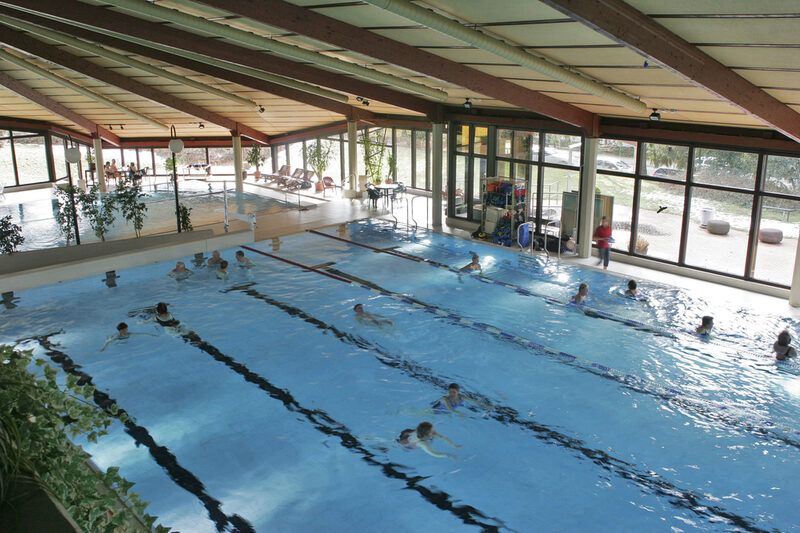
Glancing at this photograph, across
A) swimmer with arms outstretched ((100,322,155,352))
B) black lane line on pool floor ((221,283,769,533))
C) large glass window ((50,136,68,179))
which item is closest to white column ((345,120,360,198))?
black lane line on pool floor ((221,283,769,533))

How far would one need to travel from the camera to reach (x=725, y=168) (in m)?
10.8

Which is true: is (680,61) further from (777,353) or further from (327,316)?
(327,316)

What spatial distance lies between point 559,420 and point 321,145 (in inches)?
721

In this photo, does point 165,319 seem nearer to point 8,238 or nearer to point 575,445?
point 8,238

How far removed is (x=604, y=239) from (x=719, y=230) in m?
2.01

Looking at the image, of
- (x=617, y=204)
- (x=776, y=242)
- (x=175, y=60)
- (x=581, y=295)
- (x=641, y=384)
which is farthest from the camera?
(x=175, y=60)

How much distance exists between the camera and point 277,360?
835 centimetres

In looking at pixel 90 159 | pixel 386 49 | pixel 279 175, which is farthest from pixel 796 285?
pixel 90 159

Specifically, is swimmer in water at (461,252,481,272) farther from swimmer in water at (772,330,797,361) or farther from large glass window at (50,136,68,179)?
large glass window at (50,136,68,179)

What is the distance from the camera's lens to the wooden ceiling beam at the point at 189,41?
8.84 meters

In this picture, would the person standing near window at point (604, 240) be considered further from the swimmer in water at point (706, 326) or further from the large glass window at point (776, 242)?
the swimmer in water at point (706, 326)

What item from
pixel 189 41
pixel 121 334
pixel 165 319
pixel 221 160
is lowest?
pixel 121 334

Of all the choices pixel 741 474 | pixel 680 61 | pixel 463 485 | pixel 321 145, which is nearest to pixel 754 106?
pixel 680 61

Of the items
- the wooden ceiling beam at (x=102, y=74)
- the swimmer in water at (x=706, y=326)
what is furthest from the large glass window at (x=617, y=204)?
the wooden ceiling beam at (x=102, y=74)
